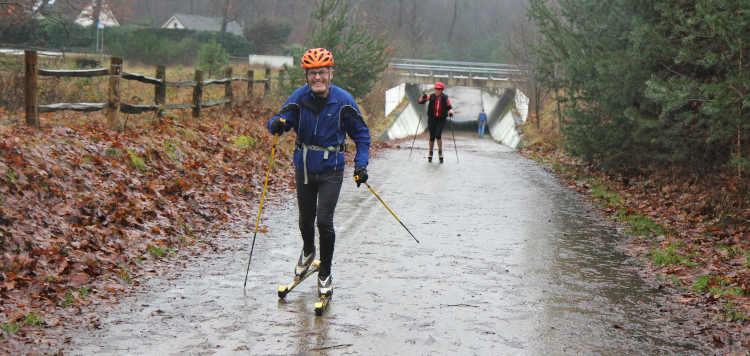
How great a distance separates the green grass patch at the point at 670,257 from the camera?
796cm

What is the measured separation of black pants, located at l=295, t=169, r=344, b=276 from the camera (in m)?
6.27

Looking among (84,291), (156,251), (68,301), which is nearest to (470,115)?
(156,251)

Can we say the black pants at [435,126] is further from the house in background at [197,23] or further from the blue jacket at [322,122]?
the house in background at [197,23]

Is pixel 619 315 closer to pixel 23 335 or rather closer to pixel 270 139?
pixel 23 335

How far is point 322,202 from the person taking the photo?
6266 mm

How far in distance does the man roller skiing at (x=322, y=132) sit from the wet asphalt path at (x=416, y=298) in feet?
2.37

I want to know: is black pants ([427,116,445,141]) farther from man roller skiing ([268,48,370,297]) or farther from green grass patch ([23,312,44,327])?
green grass patch ([23,312,44,327])

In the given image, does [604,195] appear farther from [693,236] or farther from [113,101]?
[113,101]

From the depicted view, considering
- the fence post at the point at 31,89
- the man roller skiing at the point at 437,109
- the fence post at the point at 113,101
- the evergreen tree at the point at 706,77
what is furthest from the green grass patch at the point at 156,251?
the man roller skiing at the point at 437,109

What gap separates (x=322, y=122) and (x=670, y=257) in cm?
468

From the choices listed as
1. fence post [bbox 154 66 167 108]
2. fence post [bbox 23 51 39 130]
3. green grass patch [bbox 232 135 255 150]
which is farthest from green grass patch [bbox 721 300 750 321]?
fence post [bbox 154 66 167 108]

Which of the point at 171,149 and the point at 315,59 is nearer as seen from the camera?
the point at 315,59

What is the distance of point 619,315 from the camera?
19.9 feet

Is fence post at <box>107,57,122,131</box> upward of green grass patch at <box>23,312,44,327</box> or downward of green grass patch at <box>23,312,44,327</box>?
upward
